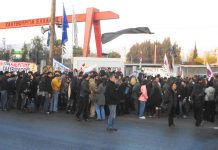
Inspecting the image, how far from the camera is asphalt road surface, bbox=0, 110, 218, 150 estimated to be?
987cm

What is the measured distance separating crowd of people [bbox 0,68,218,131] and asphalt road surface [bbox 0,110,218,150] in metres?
0.81

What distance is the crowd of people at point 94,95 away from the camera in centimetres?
1588

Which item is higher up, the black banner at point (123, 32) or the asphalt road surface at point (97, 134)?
the black banner at point (123, 32)

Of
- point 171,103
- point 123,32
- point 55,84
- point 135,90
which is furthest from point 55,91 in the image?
→ point 123,32

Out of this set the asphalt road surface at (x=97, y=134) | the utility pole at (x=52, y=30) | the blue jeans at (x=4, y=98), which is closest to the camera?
the asphalt road surface at (x=97, y=134)

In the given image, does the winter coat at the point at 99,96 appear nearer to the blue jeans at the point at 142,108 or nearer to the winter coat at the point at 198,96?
the blue jeans at the point at 142,108

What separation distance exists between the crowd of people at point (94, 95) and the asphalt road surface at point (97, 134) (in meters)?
0.81

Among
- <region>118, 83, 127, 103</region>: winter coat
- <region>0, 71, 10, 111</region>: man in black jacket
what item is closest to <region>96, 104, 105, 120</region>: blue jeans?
<region>118, 83, 127, 103</region>: winter coat

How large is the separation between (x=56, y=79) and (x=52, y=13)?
5957mm

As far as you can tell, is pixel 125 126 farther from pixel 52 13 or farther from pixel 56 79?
pixel 52 13

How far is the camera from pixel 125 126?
14070 millimetres

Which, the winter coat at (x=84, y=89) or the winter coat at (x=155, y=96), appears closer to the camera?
the winter coat at (x=84, y=89)

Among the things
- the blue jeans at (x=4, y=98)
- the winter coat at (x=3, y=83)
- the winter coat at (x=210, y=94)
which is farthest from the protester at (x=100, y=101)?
the blue jeans at (x=4, y=98)

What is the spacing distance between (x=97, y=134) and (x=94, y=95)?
4258 mm
